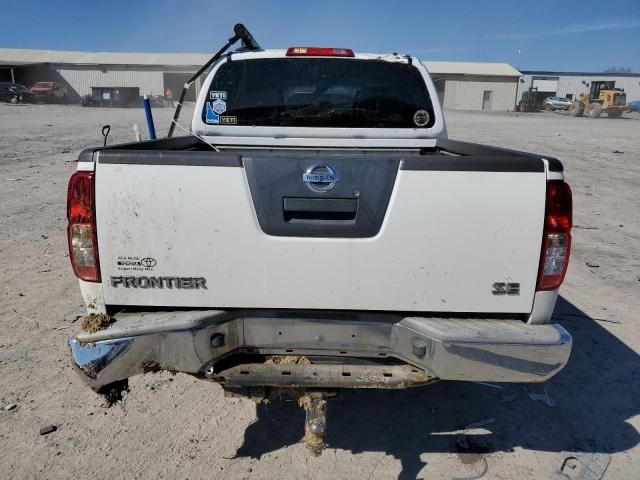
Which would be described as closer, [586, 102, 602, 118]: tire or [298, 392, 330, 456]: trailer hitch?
[298, 392, 330, 456]: trailer hitch

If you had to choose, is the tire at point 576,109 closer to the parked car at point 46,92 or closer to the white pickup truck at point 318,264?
the parked car at point 46,92

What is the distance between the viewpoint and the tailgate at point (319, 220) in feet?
7.72

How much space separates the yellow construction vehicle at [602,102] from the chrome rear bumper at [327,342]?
48439mm

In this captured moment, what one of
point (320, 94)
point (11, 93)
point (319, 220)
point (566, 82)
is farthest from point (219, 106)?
point (566, 82)

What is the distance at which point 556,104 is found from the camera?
52781mm

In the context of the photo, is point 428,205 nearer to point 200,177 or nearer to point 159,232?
point 200,177

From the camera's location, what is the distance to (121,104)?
147 feet

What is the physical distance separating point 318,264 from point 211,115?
6.95ft

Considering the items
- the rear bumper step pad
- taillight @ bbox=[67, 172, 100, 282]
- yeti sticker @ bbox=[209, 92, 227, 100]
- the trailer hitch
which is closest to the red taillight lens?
yeti sticker @ bbox=[209, 92, 227, 100]

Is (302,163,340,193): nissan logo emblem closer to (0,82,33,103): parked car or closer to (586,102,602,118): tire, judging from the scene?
(0,82,33,103): parked car

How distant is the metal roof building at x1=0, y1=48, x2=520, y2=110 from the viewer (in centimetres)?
5434

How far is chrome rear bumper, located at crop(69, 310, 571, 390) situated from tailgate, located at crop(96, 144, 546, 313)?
17 cm

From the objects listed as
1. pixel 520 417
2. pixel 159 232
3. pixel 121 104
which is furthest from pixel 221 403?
pixel 121 104

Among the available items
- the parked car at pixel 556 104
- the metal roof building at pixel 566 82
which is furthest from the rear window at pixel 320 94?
the metal roof building at pixel 566 82
